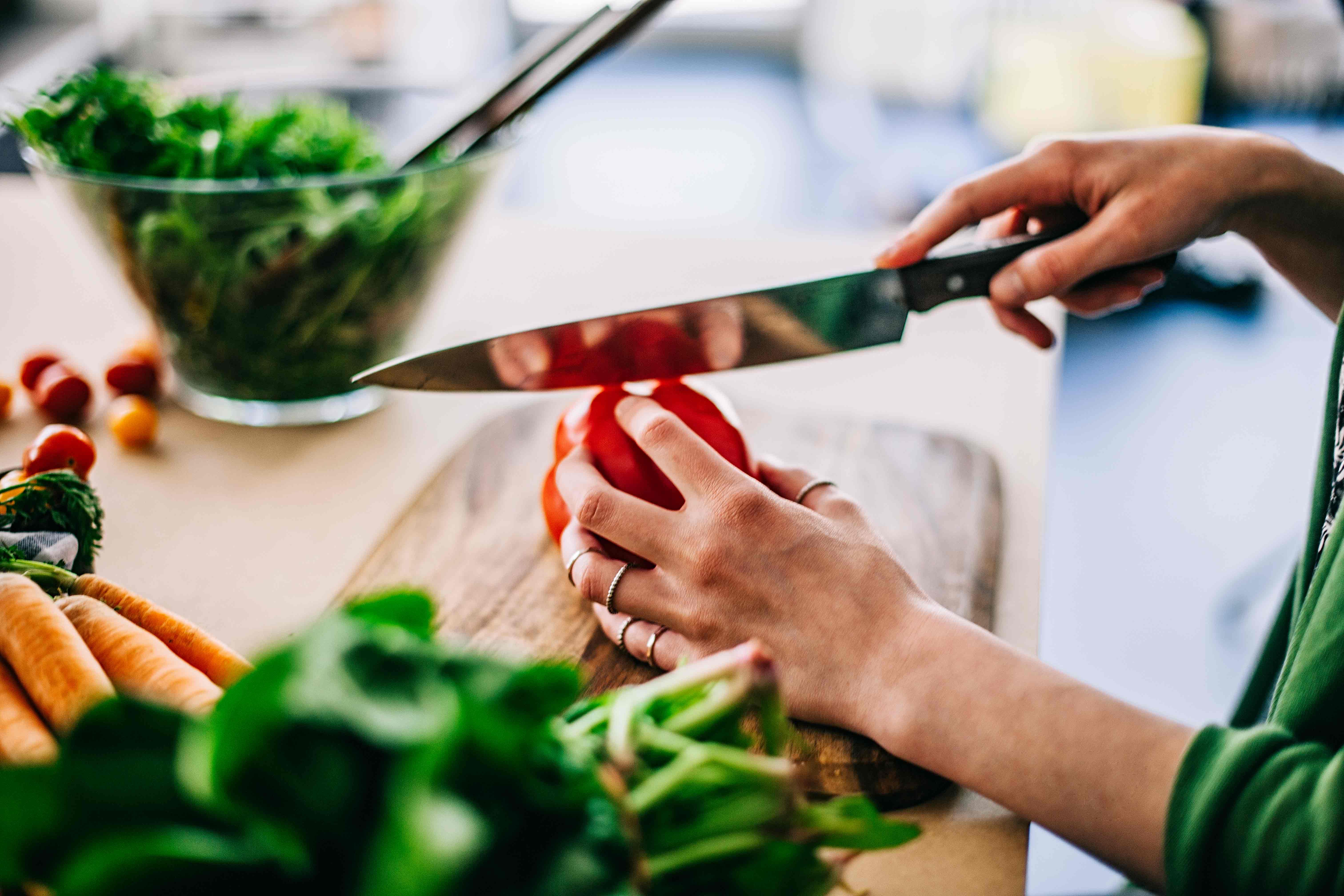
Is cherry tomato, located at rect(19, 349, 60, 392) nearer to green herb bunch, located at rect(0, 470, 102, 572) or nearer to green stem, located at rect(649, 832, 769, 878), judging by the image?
green herb bunch, located at rect(0, 470, 102, 572)

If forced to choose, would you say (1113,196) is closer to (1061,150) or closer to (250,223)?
(1061,150)

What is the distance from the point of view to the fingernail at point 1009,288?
3.25 feet

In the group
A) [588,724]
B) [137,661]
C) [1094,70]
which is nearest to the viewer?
[588,724]

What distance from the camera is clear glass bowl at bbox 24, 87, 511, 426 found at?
104 cm

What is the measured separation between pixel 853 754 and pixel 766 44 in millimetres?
4237

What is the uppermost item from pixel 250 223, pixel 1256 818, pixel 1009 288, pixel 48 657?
pixel 250 223

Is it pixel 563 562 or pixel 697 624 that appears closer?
pixel 697 624

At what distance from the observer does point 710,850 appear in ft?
1.65

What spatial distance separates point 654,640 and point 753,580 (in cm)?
11

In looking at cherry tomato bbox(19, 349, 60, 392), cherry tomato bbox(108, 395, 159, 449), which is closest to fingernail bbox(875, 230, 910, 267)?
cherry tomato bbox(108, 395, 159, 449)

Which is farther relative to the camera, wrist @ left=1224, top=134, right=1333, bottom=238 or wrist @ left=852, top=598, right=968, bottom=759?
wrist @ left=1224, top=134, right=1333, bottom=238

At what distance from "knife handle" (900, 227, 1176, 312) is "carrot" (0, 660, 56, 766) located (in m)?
0.77

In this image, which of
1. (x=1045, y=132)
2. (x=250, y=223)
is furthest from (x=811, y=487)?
(x=1045, y=132)

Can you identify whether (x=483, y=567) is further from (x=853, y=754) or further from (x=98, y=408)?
(x=98, y=408)
